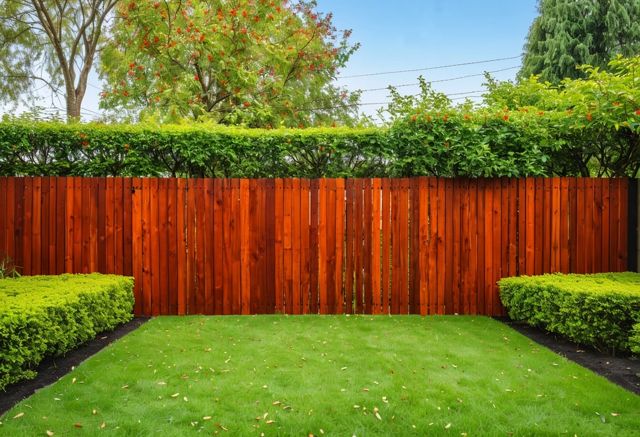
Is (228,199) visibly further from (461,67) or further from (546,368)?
(461,67)

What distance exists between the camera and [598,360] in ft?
13.0

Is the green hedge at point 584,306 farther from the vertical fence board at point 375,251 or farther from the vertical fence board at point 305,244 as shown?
the vertical fence board at point 305,244

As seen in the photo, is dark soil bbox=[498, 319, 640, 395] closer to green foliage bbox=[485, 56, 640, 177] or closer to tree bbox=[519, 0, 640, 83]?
green foliage bbox=[485, 56, 640, 177]

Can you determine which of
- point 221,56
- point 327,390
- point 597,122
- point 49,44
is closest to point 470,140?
point 597,122

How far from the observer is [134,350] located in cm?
414

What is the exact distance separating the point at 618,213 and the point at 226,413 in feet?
17.6

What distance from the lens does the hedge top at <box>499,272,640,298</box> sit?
4.21m

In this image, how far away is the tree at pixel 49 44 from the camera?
1105 centimetres

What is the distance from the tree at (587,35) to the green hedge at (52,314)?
1659 centimetres

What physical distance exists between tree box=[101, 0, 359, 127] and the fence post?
639cm

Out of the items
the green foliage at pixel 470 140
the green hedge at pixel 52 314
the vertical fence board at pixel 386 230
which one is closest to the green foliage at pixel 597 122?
the green foliage at pixel 470 140

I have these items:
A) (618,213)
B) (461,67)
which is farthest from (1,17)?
(461,67)

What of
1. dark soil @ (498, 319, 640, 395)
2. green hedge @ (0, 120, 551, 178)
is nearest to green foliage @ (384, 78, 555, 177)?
green hedge @ (0, 120, 551, 178)

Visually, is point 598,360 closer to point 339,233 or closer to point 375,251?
point 375,251
